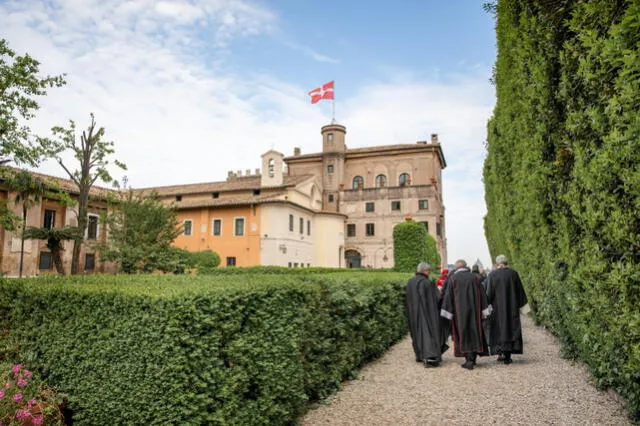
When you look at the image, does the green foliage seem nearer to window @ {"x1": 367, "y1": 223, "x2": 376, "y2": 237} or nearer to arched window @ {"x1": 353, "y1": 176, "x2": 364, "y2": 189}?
window @ {"x1": 367, "y1": 223, "x2": 376, "y2": 237}

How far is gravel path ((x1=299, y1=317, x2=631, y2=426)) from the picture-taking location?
15.1ft

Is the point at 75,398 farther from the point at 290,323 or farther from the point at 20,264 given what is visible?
the point at 20,264

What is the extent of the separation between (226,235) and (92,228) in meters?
10.1

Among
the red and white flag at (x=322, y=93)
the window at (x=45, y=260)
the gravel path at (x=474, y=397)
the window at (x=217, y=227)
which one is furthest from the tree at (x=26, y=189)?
the red and white flag at (x=322, y=93)

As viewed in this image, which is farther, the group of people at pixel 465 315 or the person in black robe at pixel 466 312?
the group of people at pixel 465 315

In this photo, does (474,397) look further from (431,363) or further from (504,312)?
(504,312)

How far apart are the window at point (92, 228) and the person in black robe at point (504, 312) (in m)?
30.0

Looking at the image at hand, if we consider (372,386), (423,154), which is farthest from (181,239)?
(372,386)

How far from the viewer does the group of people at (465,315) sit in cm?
734

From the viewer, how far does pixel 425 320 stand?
7.63 m

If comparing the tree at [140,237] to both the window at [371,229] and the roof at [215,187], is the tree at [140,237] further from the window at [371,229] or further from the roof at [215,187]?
the window at [371,229]

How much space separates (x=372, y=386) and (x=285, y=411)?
2.24m

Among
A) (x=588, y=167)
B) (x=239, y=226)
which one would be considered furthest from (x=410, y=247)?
(x=239, y=226)

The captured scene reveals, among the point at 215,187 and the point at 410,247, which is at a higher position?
the point at 215,187
